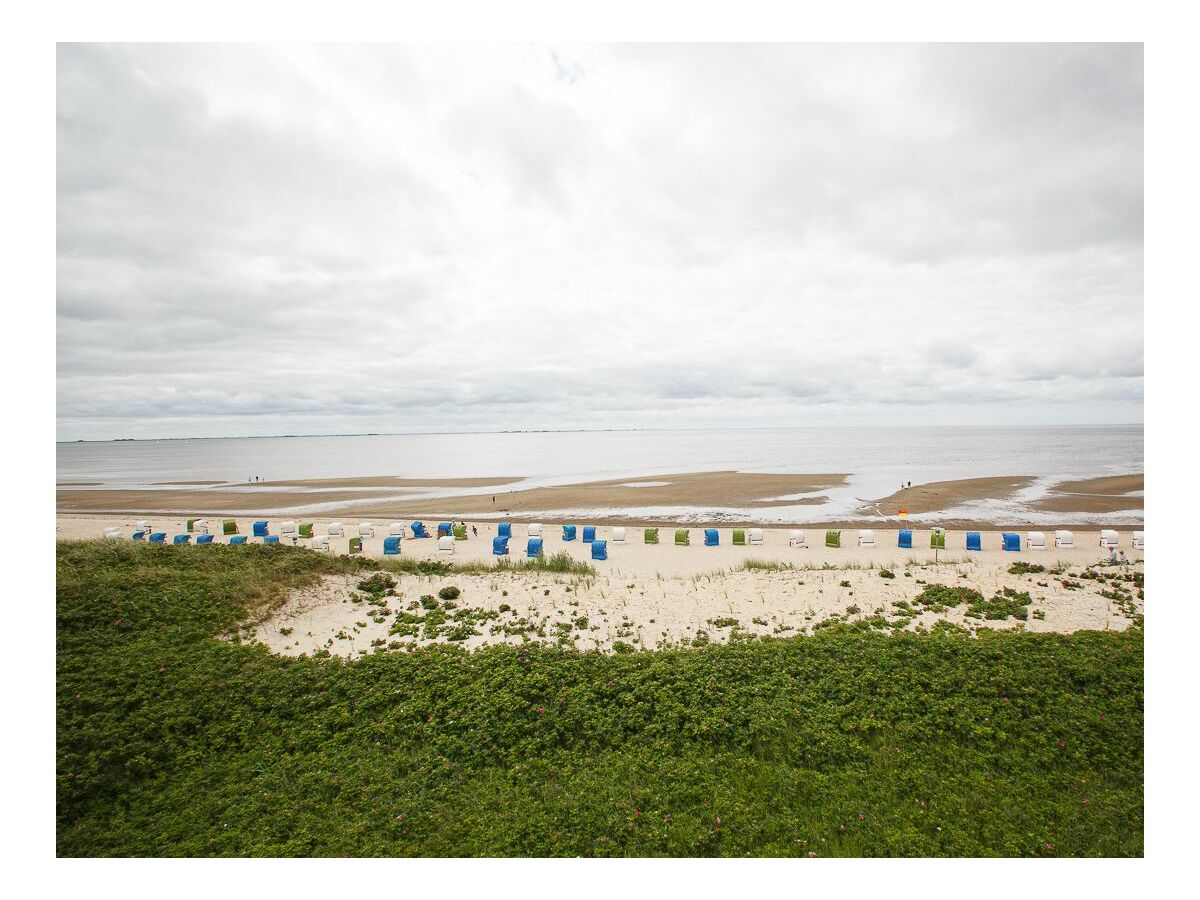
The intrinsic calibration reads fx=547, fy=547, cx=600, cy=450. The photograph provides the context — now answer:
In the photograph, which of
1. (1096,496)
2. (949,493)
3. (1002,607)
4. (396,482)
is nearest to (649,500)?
(949,493)

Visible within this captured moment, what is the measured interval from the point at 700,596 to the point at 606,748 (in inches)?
352

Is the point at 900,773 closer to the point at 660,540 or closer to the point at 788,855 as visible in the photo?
the point at 788,855

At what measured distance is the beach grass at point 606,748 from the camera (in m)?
7.25

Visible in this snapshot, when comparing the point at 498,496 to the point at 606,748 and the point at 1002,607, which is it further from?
the point at 606,748

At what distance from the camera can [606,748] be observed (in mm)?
9047

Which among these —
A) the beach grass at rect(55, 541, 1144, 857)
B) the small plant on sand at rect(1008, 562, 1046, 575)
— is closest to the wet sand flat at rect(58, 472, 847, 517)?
the small plant on sand at rect(1008, 562, 1046, 575)

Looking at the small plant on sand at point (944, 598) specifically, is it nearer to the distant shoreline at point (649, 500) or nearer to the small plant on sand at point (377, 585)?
the small plant on sand at point (377, 585)

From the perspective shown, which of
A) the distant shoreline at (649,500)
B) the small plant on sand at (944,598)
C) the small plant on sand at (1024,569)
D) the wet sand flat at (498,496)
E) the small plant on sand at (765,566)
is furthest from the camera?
the wet sand flat at (498,496)

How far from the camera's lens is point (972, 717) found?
30.7 ft

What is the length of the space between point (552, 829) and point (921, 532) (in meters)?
29.9

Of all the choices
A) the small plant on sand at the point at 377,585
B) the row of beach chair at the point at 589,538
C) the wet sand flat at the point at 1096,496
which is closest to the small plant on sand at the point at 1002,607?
the row of beach chair at the point at 589,538

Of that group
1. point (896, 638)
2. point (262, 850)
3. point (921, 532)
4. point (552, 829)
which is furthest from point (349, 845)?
point (921, 532)

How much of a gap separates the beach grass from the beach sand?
1599 millimetres

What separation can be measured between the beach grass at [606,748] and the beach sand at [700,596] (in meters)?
1.60
